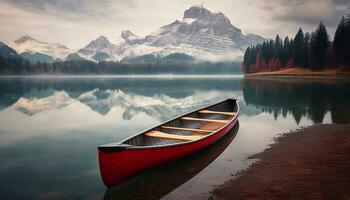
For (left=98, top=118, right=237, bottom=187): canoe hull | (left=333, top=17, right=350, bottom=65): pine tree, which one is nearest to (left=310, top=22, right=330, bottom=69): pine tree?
(left=333, top=17, right=350, bottom=65): pine tree

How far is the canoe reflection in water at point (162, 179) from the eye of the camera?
11.3m

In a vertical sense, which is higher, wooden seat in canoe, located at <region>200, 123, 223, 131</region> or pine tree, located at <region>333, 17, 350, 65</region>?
pine tree, located at <region>333, 17, 350, 65</region>

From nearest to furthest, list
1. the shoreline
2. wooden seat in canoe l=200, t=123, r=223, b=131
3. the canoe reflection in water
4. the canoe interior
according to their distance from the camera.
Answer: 1. the canoe reflection in water
2. the canoe interior
3. wooden seat in canoe l=200, t=123, r=223, b=131
4. the shoreline

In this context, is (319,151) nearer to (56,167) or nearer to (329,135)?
(329,135)

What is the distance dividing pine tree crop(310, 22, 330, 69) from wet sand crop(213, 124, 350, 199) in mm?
96114

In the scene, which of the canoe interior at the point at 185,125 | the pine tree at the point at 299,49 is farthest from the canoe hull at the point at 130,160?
the pine tree at the point at 299,49

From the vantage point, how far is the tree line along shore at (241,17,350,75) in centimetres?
9506

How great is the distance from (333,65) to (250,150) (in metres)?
100

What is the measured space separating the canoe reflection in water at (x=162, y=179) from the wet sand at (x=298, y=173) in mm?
2171

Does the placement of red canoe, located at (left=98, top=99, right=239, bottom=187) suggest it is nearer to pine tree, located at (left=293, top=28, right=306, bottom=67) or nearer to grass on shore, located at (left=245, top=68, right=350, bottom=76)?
grass on shore, located at (left=245, top=68, right=350, bottom=76)

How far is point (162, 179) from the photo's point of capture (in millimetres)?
12766

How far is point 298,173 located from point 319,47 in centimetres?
10578

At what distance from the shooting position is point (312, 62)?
106m

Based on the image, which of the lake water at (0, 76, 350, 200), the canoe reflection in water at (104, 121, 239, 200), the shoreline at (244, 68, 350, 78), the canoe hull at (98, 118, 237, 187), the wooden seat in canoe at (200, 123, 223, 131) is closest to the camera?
the canoe hull at (98, 118, 237, 187)
